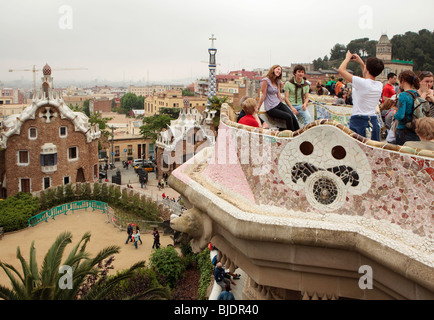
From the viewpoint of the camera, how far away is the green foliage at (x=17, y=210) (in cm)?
2452

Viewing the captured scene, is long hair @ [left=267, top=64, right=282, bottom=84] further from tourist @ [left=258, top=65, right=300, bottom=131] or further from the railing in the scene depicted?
the railing

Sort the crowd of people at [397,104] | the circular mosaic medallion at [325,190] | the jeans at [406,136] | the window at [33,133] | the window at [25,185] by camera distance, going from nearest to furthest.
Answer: the circular mosaic medallion at [325,190] → the crowd of people at [397,104] → the jeans at [406,136] → the window at [33,133] → the window at [25,185]

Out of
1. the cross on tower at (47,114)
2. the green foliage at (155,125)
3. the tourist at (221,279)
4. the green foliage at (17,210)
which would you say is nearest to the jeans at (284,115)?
the tourist at (221,279)

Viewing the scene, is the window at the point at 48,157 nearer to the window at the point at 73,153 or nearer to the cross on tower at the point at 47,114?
the window at the point at 73,153

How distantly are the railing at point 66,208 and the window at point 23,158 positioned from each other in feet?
16.4

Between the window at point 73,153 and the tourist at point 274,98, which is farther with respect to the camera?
the window at point 73,153

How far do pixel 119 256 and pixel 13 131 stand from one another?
14.5 meters

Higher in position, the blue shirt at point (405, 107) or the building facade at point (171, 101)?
the building facade at point (171, 101)

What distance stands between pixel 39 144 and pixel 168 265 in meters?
17.3

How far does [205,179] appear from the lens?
22.0 ft

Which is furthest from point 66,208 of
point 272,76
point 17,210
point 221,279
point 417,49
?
point 417,49

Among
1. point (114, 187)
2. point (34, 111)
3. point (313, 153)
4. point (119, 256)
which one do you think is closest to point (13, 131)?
point (34, 111)

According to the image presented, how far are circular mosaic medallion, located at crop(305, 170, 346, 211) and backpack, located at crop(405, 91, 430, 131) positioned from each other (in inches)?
61.4

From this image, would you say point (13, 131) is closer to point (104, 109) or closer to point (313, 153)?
point (313, 153)
